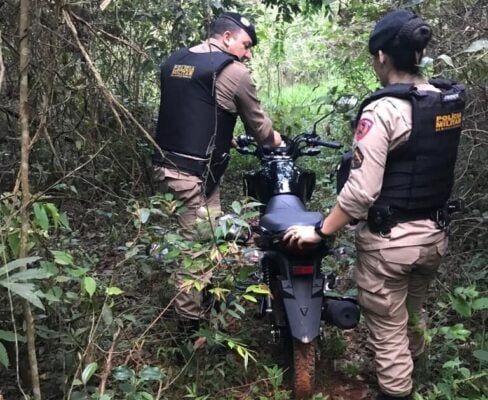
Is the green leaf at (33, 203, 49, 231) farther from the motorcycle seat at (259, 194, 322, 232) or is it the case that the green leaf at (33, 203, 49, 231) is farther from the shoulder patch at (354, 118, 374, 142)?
the shoulder patch at (354, 118, 374, 142)

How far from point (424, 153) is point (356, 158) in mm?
323

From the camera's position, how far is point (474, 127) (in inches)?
162

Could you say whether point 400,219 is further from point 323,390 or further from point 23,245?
point 23,245

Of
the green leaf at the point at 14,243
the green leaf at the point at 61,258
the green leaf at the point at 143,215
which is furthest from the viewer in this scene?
the green leaf at the point at 143,215

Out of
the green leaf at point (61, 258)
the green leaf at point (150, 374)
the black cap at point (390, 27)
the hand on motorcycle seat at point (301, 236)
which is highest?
the black cap at point (390, 27)

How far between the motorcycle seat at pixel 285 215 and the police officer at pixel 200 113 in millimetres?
380

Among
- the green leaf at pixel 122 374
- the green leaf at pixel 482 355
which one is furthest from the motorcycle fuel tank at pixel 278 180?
the green leaf at pixel 122 374

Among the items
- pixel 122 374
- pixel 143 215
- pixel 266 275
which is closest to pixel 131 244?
pixel 143 215

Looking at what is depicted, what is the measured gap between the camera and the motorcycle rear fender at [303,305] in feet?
9.82

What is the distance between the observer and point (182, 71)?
3627 mm

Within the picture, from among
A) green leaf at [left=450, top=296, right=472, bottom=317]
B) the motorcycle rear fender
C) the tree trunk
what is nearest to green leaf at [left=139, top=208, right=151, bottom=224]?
the tree trunk

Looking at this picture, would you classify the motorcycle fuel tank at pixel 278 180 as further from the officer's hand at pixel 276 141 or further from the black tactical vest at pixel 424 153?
the black tactical vest at pixel 424 153

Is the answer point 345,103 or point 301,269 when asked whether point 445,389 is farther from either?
point 345,103

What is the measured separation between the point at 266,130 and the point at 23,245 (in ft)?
6.46
